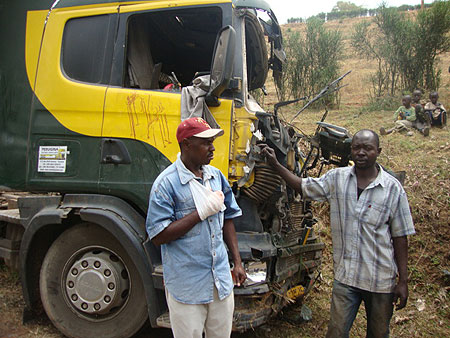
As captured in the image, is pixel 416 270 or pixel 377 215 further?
pixel 416 270

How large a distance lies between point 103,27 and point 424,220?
15.6ft

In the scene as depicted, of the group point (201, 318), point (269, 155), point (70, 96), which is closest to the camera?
point (201, 318)

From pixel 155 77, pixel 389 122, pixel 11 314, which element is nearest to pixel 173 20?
pixel 155 77

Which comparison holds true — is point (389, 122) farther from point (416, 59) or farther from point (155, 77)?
point (155, 77)

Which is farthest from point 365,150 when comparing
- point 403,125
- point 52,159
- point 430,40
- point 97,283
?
point 430,40

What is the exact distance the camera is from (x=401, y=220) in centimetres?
264

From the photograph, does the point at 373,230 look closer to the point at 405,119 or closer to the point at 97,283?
the point at 97,283

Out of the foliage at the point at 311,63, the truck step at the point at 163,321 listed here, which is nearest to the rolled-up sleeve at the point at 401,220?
the truck step at the point at 163,321

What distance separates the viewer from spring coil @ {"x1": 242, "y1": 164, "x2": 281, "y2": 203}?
3148 mm

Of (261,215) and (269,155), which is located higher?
(269,155)

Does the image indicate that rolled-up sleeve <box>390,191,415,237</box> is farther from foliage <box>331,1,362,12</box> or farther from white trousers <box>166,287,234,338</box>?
foliage <box>331,1,362,12</box>

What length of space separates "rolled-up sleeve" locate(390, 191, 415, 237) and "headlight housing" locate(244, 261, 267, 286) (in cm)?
97

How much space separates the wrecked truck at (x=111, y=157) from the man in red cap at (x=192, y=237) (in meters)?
0.62

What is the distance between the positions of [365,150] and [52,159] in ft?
8.28
